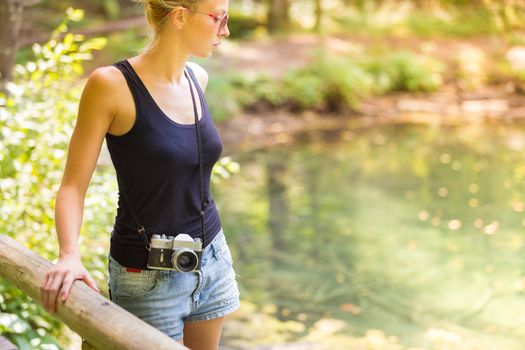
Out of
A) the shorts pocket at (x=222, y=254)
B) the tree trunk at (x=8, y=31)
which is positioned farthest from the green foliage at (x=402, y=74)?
the shorts pocket at (x=222, y=254)

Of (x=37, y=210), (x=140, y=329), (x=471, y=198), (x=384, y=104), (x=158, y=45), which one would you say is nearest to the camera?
(x=140, y=329)

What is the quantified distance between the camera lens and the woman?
2cm

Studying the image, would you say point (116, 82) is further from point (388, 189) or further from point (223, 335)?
point (388, 189)

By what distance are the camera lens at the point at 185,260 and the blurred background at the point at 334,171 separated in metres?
0.38

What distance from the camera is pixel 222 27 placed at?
2105 millimetres

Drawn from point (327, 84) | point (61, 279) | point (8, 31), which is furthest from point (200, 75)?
point (327, 84)

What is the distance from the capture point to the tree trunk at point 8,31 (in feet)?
15.3

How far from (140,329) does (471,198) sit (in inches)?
292

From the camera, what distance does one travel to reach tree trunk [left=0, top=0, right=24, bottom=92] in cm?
467

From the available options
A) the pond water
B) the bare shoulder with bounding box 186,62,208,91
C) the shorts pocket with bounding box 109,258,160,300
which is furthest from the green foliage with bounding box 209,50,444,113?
the shorts pocket with bounding box 109,258,160,300

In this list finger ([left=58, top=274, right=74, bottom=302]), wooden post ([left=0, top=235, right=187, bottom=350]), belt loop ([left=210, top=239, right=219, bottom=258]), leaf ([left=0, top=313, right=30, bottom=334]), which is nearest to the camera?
wooden post ([left=0, top=235, right=187, bottom=350])

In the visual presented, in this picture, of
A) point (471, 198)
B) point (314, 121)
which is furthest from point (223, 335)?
point (314, 121)

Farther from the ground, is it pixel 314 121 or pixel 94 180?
pixel 314 121

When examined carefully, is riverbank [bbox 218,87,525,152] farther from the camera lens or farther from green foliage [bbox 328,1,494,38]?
the camera lens
